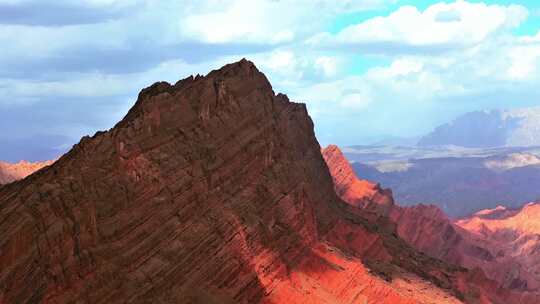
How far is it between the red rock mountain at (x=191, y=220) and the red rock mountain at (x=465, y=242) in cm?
3735

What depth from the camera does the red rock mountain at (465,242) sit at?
116750 millimetres

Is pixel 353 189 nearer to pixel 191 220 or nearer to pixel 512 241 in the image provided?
pixel 512 241

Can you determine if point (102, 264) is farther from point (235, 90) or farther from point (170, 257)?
point (235, 90)

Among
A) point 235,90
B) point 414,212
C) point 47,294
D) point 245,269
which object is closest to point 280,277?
point 245,269

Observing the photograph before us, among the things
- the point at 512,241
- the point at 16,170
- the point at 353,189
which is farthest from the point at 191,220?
the point at 512,241

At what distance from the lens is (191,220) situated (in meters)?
48.5

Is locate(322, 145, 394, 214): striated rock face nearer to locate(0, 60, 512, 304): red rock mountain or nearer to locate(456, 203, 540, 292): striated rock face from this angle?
locate(456, 203, 540, 292): striated rock face

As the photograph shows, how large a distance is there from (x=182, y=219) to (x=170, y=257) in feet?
9.81

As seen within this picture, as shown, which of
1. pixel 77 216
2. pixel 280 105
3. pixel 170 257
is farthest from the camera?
pixel 280 105

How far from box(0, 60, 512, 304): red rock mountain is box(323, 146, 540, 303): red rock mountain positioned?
37.4 m

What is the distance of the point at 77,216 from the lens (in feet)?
135

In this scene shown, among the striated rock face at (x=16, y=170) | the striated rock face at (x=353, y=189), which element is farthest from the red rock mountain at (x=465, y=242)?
the striated rock face at (x=16, y=170)

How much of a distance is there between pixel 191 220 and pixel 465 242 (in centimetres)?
8783

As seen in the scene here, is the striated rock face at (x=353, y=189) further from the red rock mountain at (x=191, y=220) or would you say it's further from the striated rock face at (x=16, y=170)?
the red rock mountain at (x=191, y=220)
